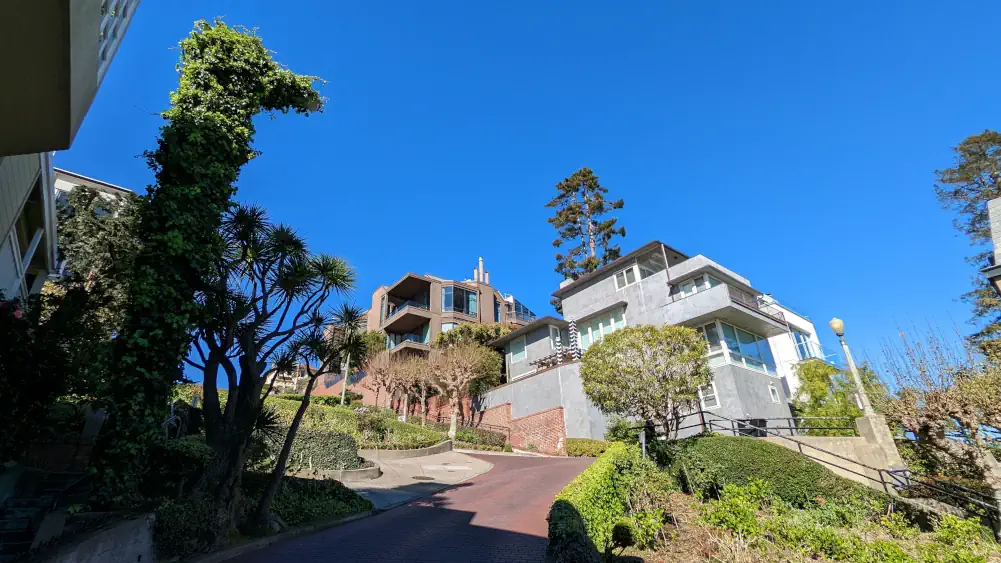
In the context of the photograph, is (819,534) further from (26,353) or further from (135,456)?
(26,353)

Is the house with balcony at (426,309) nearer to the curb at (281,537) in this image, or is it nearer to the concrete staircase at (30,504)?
the curb at (281,537)

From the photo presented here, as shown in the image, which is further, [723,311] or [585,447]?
[585,447]

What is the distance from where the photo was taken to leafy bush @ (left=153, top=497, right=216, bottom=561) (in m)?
7.30

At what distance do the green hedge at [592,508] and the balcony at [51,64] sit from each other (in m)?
7.70

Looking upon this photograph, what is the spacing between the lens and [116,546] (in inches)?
250

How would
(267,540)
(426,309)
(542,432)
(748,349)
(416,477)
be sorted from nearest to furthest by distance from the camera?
(267,540) < (416,477) < (748,349) < (542,432) < (426,309)

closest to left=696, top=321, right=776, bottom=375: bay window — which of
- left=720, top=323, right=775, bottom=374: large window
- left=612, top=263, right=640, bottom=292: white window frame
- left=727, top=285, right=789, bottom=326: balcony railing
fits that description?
left=720, top=323, right=775, bottom=374: large window

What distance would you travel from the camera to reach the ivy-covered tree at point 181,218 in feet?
24.5

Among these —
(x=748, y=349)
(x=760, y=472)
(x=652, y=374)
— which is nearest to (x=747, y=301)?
(x=748, y=349)

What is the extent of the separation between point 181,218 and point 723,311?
21.8m

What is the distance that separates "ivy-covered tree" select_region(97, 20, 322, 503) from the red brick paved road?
2.86 metres

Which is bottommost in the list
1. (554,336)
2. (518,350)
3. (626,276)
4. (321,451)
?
(321,451)

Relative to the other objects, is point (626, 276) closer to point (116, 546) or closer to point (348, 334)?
point (348, 334)

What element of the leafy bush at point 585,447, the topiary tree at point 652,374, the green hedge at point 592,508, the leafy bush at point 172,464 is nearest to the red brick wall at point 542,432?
the leafy bush at point 585,447
